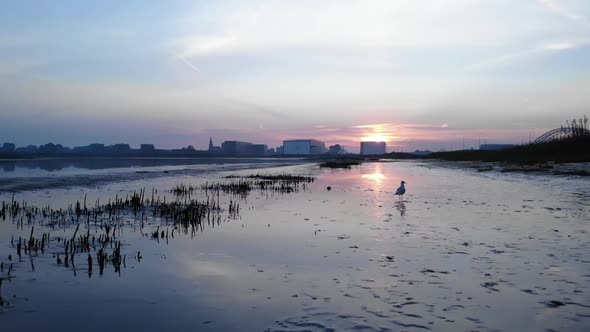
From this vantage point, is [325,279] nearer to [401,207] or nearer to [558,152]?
[401,207]

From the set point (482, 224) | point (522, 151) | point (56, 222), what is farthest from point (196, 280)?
point (522, 151)

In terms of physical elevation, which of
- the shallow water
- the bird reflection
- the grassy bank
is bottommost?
the shallow water

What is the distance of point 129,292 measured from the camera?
26.1ft

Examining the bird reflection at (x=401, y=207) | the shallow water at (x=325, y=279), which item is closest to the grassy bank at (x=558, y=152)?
the bird reflection at (x=401, y=207)

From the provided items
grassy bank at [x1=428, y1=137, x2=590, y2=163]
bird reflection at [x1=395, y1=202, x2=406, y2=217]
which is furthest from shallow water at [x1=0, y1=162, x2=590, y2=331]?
grassy bank at [x1=428, y1=137, x2=590, y2=163]

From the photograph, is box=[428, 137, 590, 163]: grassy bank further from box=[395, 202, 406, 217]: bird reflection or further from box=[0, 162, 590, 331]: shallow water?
box=[0, 162, 590, 331]: shallow water

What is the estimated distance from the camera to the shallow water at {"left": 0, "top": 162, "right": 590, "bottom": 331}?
665cm

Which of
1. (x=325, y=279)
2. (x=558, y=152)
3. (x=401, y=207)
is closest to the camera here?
(x=325, y=279)

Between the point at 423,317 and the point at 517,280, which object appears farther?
the point at 517,280

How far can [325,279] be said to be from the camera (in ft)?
29.0

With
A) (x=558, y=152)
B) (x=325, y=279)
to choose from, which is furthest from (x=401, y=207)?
(x=558, y=152)

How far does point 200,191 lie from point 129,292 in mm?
20904

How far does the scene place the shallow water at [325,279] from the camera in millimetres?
6648

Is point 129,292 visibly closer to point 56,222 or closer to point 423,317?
point 423,317
